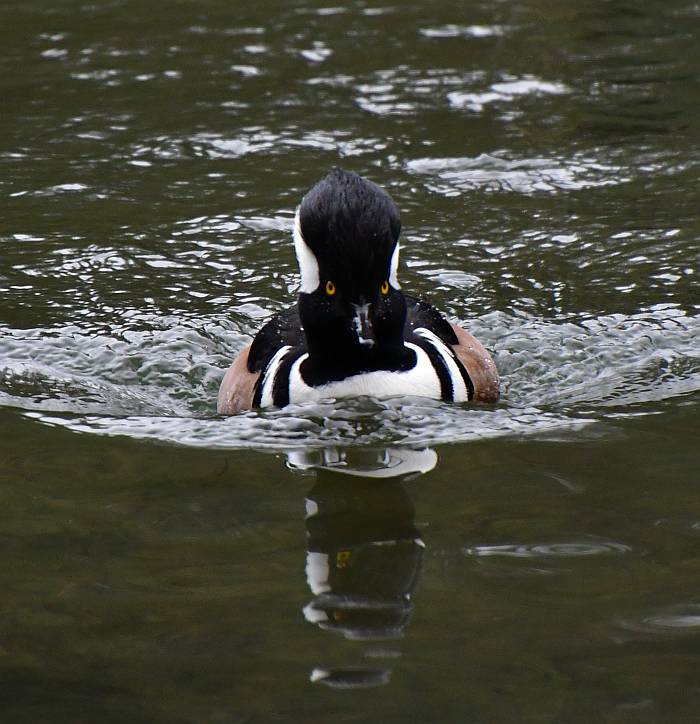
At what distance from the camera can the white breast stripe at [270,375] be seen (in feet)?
22.1

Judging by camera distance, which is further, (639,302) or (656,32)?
(656,32)

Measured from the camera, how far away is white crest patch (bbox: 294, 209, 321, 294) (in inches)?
239

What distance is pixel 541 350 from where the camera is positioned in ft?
26.0

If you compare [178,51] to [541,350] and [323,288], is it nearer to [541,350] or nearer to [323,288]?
[541,350]

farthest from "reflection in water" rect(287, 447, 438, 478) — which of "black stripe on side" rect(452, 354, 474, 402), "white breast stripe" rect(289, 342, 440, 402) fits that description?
"black stripe on side" rect(452, 354, 474, 402)

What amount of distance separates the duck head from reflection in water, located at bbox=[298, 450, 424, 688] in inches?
25.8

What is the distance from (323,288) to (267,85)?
6398 mm

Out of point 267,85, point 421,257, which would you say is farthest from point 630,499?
point 267,85

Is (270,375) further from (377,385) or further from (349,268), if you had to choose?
(349,268)

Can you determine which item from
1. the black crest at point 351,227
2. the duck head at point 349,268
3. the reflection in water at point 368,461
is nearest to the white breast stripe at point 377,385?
the duck head at point 349,268

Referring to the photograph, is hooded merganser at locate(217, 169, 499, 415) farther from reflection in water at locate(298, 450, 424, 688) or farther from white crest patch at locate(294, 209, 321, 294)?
reflection in water at locate(298, 450, 424, 688)

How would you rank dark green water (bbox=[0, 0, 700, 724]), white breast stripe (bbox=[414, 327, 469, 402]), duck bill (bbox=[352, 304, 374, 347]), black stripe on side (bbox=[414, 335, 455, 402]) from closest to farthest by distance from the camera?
dark green water (bbox=[0, 0, 700, 724]) < duck bill (bbox=[352, 304, 374, 347]) < black stripe on side (bbox=[414, 335, 455, 402]) < white breast stripe (bbox=[414, 327, 469, 402])

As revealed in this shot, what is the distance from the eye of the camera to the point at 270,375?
6828 millimetres

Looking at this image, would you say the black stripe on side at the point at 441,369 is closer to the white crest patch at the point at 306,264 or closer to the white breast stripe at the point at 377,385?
the white breast stripe at the point at 377,385
